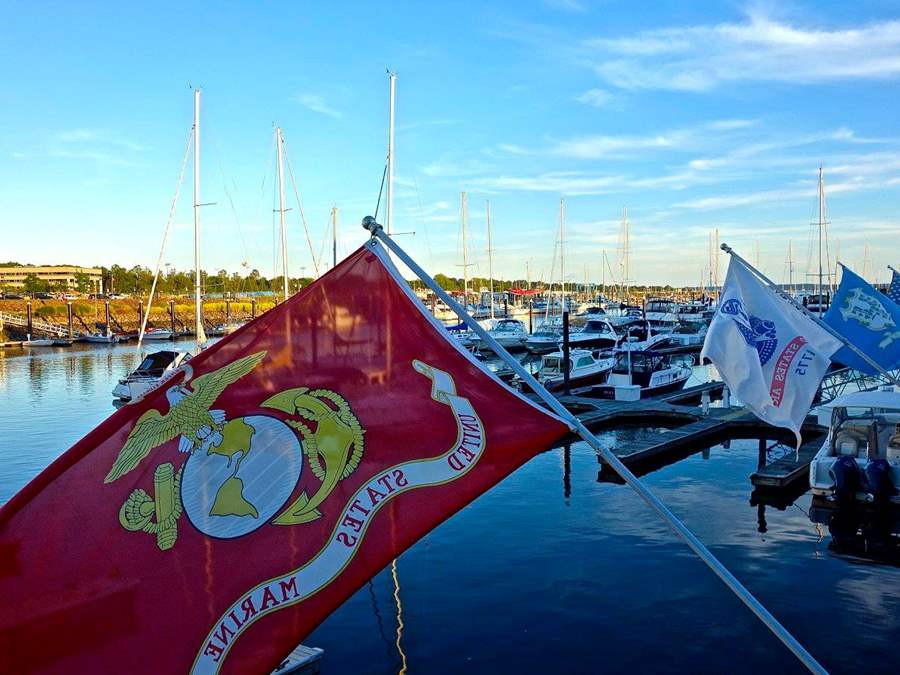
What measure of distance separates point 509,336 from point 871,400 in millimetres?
50020

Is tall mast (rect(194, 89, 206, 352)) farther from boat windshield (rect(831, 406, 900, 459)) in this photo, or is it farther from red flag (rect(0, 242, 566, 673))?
red flag (rect(0, 242, 566, 673))

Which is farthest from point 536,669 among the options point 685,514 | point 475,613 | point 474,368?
point 685,514

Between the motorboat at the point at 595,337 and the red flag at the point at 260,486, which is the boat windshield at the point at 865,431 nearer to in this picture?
the red flag at the point at 260,486

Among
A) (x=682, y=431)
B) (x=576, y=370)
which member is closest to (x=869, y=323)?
(x=682, y=431)

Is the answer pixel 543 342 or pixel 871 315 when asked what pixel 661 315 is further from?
pixel 871 315

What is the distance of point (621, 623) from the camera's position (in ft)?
44.9

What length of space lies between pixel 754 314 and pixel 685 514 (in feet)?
37.3

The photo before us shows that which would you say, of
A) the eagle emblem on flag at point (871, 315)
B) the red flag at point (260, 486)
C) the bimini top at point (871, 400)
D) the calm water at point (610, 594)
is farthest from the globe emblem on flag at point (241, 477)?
the bimini top at point (871, 400)

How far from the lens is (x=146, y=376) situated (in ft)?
126

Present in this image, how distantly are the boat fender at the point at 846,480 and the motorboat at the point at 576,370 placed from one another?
932 inches

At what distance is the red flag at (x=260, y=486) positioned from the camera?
4.32 meters

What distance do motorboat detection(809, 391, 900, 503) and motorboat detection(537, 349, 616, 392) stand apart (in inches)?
870

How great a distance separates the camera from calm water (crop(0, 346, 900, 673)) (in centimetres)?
1252

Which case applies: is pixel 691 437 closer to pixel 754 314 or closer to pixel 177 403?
pixel 754 314
